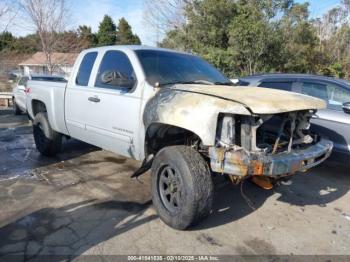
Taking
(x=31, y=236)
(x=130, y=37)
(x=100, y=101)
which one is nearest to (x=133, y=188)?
(x=100, y=101)

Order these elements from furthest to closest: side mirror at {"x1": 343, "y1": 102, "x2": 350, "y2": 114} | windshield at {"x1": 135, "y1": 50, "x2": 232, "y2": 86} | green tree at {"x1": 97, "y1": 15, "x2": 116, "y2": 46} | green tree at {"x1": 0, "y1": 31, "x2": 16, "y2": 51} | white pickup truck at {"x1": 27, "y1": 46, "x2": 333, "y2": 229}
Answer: green tree at {"x1": 97, "y1": 15, "x2": 116, "y2": 46}
green tree at {"x1": 0, "y1": 31, "x2": 16, "y2": 51}
side mirror at {"x1": 343, "y1": 102, "x2": 350, "y2": 114}
windshield at {"x1": 135, "y1": 50, "x2": 232, "y2": 86}
white pickup truck at {"x1": 27, "y1": 46, "x2": 333, "y2": 229}

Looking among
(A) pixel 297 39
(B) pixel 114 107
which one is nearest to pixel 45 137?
(B) pixel 114 107

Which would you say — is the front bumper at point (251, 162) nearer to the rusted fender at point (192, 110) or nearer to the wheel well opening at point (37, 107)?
the rusted fender at point (192, 110)

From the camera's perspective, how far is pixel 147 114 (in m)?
3.73

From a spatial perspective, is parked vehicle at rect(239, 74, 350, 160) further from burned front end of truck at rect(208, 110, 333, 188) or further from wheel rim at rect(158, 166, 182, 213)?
wheel rim at rect(158, 166, 182, 213)

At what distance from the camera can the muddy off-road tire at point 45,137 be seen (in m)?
5.89

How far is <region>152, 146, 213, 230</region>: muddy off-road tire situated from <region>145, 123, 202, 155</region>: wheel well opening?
35 centimetres

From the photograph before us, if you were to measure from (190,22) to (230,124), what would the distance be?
647 inches

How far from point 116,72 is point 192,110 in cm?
141

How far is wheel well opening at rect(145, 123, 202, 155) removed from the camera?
12.4 feet

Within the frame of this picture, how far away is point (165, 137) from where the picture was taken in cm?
405

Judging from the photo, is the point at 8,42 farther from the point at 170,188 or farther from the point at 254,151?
the point at 254,151

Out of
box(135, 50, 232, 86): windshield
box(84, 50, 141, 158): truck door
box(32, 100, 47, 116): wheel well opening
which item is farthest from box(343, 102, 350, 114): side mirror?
box(32, 100, 47, 116): wheel well opening

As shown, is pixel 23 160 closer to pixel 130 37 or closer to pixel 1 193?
pixel 1 193
